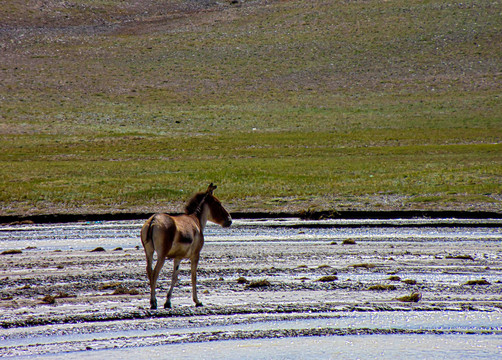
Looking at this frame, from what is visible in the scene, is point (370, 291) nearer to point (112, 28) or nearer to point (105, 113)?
point (105, 113)

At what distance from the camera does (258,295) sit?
1027 cm

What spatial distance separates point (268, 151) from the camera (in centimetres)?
4044

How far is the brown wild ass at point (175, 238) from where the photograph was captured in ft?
28.3

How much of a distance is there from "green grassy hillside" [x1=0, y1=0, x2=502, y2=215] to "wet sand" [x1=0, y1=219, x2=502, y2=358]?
654 centimetres

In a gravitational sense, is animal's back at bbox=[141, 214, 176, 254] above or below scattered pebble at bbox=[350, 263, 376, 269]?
above

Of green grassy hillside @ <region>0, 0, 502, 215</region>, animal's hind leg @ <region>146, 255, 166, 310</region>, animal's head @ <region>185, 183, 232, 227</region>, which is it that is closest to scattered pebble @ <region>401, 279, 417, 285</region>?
animal's head @ <region>185, 183, 232, 227</region>

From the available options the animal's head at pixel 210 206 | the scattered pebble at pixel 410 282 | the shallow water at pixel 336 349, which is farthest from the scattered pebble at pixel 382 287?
the animal's head at pixel 210 206

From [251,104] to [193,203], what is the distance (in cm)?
5351

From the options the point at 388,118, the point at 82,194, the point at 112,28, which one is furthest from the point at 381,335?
the point at 112,28

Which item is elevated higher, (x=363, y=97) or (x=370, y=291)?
(x=363, y=97)

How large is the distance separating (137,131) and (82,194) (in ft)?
89.7

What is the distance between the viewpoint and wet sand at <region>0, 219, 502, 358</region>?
8406 mm

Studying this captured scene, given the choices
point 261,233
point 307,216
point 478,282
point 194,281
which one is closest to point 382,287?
point 478,282

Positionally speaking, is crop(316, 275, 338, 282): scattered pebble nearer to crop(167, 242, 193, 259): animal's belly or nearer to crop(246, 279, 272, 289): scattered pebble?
crop(246, 279, 272, 289): scattered pebble
